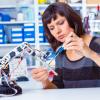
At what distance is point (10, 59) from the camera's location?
43.8 inches

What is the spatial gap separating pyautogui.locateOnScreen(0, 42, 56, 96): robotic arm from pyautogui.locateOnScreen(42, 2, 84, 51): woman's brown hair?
29 cm

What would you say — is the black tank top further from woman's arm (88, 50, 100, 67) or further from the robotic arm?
the robotic arm

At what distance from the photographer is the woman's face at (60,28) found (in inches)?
53.7

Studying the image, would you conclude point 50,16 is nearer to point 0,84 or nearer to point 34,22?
point 0,84

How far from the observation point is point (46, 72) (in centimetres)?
121

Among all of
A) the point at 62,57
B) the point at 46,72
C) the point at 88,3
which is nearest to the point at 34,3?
the point at 88,3

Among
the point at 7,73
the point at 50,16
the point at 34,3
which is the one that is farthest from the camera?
the point at 34,3

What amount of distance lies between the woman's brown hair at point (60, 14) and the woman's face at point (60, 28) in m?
0.02

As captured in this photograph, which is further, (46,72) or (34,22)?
(34,22)

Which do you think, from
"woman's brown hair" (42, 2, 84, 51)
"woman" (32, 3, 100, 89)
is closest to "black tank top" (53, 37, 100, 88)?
"woman" (32, 3, 100, 89)

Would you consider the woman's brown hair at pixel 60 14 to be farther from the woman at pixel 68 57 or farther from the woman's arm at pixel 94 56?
the woman's arm at pixel 94 56

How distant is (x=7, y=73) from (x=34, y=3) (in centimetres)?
219

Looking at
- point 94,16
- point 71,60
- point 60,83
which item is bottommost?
point 60,83

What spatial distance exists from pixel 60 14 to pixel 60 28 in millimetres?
71
